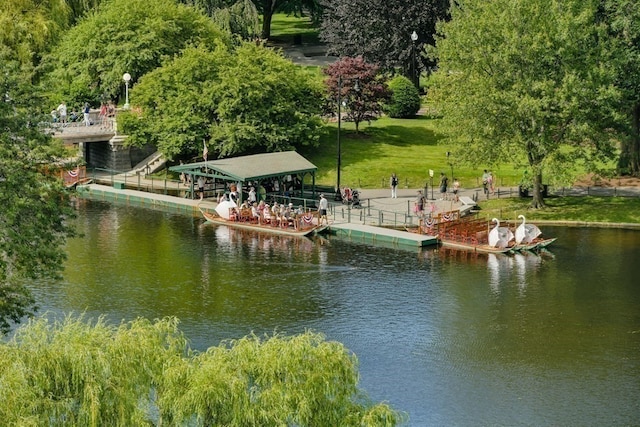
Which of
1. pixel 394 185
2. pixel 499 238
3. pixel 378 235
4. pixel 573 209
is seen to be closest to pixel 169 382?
pixel 499 238

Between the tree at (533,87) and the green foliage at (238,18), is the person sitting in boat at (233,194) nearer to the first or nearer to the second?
the tree at (533,87)

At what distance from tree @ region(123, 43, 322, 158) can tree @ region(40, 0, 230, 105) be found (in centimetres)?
452

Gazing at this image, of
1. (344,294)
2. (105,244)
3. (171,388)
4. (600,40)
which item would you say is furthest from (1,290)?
(600,40)

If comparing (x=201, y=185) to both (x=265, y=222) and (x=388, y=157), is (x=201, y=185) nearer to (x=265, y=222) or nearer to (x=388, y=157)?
(x=265, y=222)

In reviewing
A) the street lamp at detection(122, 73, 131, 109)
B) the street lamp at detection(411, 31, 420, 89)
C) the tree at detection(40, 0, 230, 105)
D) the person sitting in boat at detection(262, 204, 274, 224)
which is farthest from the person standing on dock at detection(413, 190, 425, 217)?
the street lamp at detection(411, 31, 420, 89)

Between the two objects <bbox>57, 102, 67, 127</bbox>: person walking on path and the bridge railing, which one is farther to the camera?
<bbox>57, 102, 67, 127</bbox>: person walking on path

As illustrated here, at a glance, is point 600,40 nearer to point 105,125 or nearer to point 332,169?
point 332,169

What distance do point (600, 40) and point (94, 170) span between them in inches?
1313

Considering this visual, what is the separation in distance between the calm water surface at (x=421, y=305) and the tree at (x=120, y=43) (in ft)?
67.5

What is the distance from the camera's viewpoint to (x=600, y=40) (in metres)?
65.8

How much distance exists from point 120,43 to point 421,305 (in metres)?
41.1

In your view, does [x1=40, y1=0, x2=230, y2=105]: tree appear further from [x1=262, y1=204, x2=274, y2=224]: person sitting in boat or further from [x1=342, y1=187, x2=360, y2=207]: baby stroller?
[x1=262, y1=204, x2=274, y2=224]: person sitting in boat

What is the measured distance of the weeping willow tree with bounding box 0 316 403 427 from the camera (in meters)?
26.7

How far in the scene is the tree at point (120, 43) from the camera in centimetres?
8306
